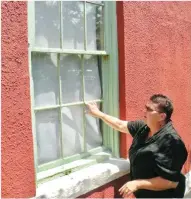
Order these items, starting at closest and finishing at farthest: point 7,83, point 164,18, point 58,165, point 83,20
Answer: point 7,83 → point 58,165 → point 83,20 → point 164,18

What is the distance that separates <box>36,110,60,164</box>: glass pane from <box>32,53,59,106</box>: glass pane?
107 mm

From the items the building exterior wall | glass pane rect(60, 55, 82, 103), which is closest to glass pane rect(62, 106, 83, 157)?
glass pane rect(60, 55, 82, 103)

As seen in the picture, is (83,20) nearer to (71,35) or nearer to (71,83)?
(71,35)

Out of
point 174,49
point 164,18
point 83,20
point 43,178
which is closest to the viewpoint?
point 43,178

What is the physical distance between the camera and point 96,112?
10.9 feet

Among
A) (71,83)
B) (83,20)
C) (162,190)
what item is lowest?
(162,190)

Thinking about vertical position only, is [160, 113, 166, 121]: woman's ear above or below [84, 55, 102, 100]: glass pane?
below

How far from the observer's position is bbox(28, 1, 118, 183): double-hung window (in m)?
2.83

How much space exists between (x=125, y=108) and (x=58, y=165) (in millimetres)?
983

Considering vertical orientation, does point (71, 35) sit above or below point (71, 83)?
above

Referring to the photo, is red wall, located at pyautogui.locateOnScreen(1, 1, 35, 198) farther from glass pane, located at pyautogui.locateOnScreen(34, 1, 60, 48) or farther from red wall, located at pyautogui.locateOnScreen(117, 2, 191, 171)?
red wall, located at pyautogui.locateOnScreen(117, 2, 191, 171)

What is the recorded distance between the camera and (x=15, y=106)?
2375 mm

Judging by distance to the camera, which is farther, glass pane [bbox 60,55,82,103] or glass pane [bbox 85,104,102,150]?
glass pane [bbox 85,104,102,150]

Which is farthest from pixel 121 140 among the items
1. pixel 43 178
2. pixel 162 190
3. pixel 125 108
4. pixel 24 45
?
pixel 24 45
